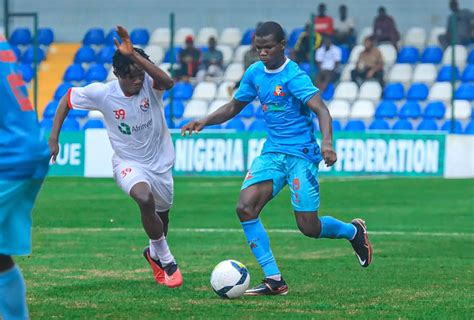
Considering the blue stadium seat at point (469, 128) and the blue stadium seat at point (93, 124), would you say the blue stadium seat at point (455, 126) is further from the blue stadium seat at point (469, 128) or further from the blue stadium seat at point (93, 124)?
the blue stadium seat at point (93, 124)

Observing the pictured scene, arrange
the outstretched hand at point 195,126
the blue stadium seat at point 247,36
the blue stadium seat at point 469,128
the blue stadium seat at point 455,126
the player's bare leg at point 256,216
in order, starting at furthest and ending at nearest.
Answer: the blue stadium seat at point 247,36, the blue stadium seat at point 455,126, the blue stadium seat at point 469,128, the outstretched hand at point 195,126, the player's bare leg at point 256,216

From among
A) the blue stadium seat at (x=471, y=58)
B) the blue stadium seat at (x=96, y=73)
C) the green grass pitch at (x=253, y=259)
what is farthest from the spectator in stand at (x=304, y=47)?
the blue stadium seat at (x=96, y=73)

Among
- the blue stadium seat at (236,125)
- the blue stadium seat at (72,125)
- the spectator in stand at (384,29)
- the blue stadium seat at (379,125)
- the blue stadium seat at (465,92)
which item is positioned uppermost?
the spectator in stand at (384,29)

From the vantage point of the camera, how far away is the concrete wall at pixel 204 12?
1191 inches

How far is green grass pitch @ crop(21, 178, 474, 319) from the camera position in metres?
8.74

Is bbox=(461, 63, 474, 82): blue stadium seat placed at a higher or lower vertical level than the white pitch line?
higher

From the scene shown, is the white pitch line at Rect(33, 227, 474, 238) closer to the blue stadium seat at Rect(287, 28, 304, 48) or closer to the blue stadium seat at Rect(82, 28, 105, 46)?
the blue stadium seat at Rect(287, 28, 304, 48)

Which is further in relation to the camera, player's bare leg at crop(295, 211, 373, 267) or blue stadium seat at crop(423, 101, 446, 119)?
blue stadium seat at crop(423, 101, 446, 119)

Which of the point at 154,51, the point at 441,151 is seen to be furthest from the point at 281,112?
the point at 154,51

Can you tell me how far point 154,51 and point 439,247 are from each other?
1627 cm

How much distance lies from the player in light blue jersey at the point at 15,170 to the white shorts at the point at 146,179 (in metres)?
3.42

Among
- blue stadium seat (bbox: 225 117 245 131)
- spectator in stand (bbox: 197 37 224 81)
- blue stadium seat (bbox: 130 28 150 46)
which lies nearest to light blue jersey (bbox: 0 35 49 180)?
blue stadium seat (bbox: 225 117 245 131)

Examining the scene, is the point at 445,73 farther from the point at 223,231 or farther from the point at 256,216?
the point at 256,216

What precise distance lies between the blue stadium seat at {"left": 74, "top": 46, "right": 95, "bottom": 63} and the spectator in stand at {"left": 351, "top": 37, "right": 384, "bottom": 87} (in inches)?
295
